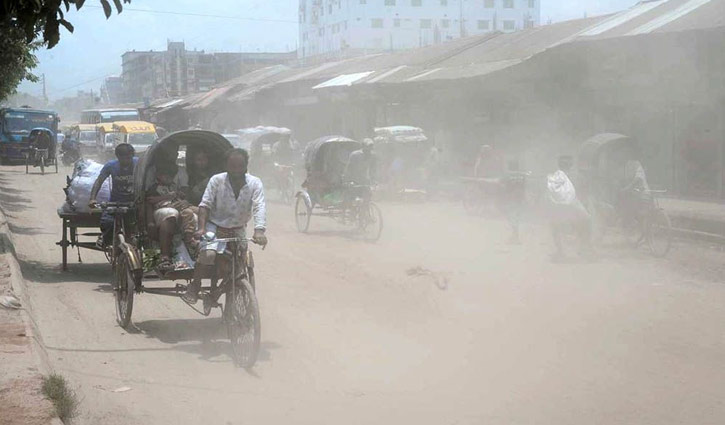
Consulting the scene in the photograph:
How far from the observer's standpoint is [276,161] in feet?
88.1

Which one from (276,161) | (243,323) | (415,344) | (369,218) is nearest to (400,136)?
(276,161)

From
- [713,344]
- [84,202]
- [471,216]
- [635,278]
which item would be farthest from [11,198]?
[713,344]

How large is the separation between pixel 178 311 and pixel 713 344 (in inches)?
226

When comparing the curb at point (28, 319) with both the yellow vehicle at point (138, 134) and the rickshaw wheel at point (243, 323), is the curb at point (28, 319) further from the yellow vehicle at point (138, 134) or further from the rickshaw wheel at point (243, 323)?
the yellow vehicle at point (138, 134)

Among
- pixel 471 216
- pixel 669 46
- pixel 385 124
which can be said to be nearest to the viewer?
pixel 669 46

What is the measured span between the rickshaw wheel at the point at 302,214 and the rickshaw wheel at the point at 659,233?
6.58 meters

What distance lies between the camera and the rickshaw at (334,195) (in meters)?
17.1

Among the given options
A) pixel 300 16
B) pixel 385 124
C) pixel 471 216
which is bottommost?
pixel 471 216

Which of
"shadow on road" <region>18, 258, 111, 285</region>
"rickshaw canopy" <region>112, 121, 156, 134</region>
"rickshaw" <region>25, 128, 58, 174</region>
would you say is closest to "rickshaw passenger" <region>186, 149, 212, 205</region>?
"shadow on road" <region>18, 258, 111, 285</region>

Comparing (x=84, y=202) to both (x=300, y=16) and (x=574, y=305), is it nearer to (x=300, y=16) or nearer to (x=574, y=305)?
(x=574, y=305)

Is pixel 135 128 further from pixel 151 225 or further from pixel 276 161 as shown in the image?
pixel 151 225

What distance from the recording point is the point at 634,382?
23.5 ft

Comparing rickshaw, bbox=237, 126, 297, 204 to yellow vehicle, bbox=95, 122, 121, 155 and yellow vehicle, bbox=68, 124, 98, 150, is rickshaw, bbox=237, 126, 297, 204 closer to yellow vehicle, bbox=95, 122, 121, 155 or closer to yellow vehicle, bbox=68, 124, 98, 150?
yellow vehicle, bbox=95, 122, 121, 155

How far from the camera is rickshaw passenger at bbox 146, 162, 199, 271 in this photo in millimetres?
8852
